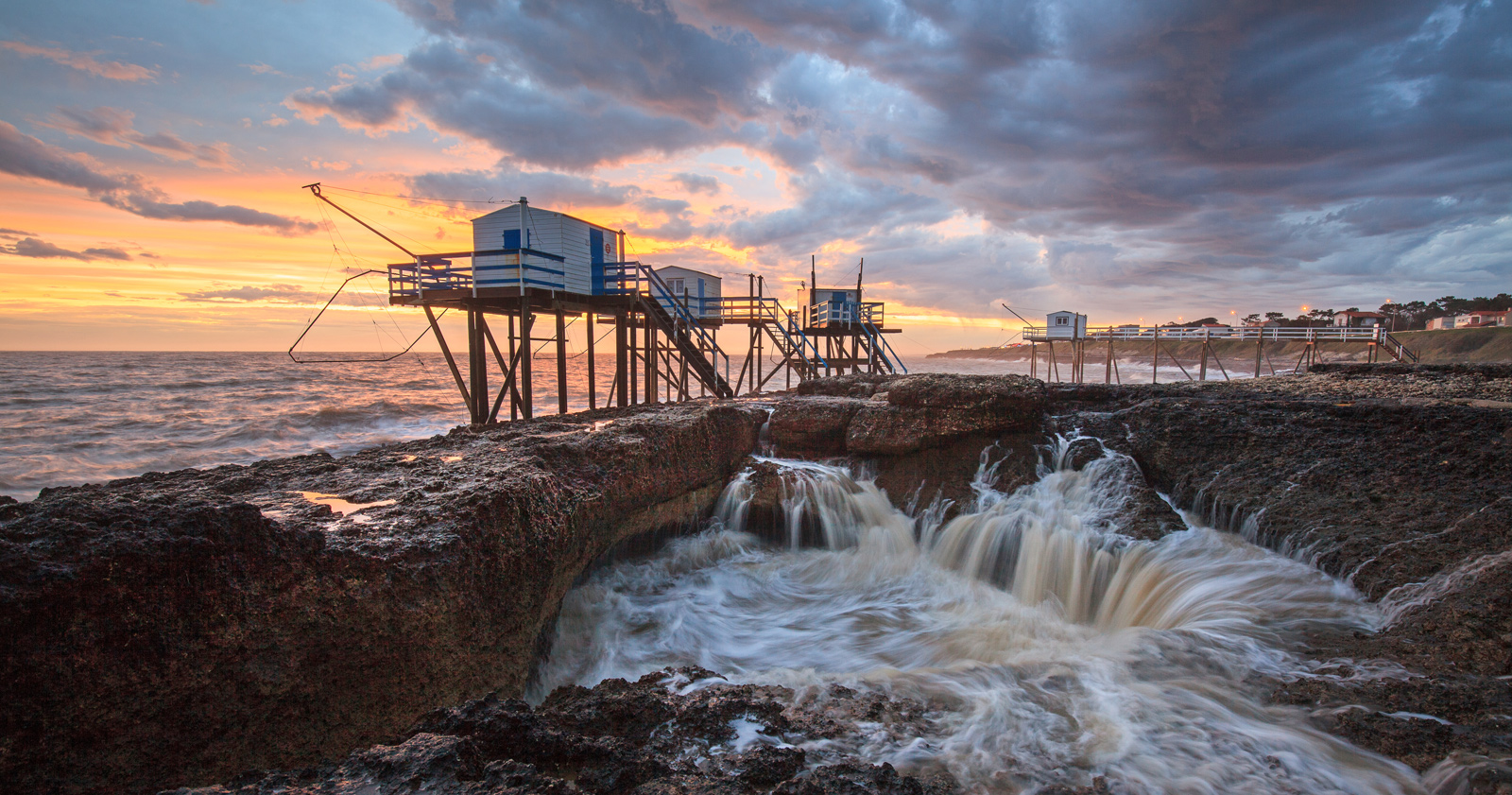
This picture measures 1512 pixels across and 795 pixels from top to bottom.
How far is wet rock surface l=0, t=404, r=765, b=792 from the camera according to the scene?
2664mm

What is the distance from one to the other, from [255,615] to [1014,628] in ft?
20.7

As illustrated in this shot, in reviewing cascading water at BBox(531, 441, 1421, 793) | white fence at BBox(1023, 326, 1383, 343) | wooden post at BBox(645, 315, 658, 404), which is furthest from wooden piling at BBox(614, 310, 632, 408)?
white fence at BBox(1023, 326, 1383, 343)

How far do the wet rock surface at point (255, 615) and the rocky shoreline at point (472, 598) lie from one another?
1 centimetres

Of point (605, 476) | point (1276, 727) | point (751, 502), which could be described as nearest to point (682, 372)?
point (751, 502)

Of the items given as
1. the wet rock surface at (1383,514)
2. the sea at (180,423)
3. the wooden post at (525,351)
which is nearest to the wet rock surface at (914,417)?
the wet rock surface at (1383,514)

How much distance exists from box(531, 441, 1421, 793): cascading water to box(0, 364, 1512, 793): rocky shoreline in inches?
12.9

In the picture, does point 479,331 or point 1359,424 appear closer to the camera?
point 1359,424

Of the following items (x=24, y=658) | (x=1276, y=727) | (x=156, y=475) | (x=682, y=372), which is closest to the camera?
(x=24, y=658)

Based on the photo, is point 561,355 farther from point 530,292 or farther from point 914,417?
point 914,417

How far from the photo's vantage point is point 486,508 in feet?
15.7

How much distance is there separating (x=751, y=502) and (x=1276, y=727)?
5920 mm

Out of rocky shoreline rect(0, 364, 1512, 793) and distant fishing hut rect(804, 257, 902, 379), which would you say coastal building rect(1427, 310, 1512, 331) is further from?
rocky shoreline rect(0, 364, 1512, 793)

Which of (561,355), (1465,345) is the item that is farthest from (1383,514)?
(1465,345)

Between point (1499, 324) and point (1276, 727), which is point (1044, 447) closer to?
point (1276, 727)
